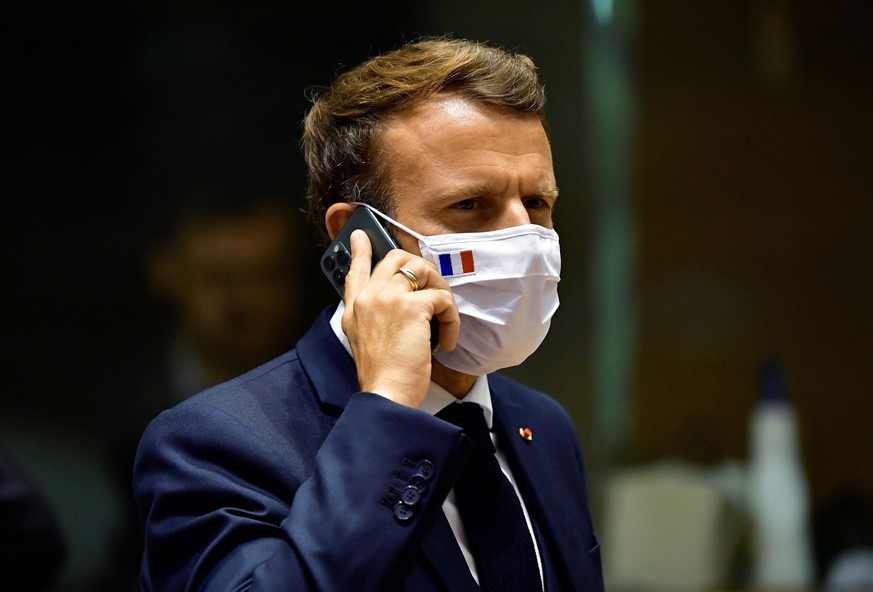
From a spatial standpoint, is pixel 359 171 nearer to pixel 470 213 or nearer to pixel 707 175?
pixel 470 213

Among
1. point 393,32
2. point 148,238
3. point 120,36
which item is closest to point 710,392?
point 393,32

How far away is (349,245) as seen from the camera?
77.4 inches

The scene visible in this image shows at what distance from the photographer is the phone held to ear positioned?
192cm

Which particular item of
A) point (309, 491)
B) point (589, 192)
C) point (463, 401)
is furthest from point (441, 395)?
point (589, 192)

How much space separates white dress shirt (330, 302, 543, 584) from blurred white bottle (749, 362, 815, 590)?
91.5 inches

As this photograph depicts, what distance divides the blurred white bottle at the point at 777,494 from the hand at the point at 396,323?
264cm

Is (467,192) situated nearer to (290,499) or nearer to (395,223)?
(395,223)

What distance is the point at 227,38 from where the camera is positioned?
4.13 meters

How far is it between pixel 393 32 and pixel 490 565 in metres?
2.71

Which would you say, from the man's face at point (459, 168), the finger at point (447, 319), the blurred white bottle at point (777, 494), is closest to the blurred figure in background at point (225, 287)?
the blurred white bottle at point (777, 494)

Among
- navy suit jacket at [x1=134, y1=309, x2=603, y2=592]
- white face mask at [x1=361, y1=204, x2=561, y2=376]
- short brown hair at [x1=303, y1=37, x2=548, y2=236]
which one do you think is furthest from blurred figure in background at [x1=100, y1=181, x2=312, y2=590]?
white face mask at [x1=361, y1=204, x2=561, y2=376]

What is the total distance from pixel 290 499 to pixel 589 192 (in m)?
2.66

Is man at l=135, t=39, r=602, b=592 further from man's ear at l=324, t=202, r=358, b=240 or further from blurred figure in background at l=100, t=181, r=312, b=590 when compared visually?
blurred figure in background at l=100, t=181, r=312, b=590

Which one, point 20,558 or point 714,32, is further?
point 714,32
